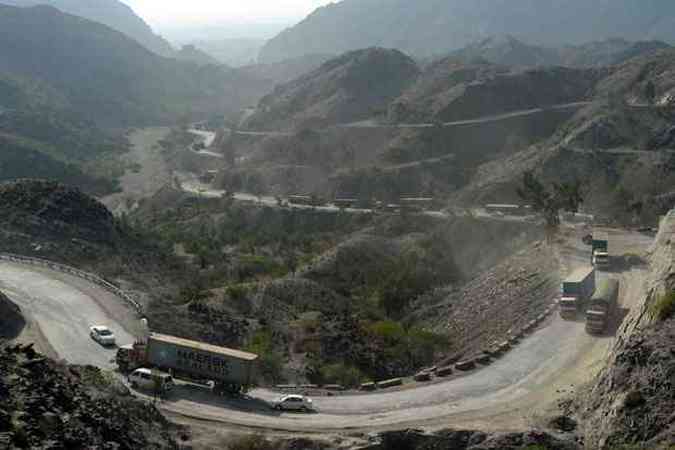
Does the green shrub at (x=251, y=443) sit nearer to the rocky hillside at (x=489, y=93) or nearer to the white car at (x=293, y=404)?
the white car at (x=293, y=404)

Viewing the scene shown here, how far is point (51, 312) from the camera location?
3469cm

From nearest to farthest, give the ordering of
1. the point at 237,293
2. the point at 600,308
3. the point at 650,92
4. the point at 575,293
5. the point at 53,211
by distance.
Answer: the point at 600,308 < the point at 575,293 < the point at 237,293 < the point at 53,211 < the point at 650,92

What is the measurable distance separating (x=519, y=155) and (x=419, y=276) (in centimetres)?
3349

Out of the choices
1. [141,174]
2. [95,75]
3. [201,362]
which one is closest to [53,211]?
[201,362]

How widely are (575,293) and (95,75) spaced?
161m

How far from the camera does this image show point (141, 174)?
11525 cm

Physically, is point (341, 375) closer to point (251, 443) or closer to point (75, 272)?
point (251, 443)

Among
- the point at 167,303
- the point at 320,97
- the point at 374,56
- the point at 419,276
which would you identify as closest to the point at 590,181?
the point at 419,276

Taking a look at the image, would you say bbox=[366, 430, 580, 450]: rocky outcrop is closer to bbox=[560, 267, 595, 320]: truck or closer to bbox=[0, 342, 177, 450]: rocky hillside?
bbox=[0, 342, 177, 450]: rocky hillside

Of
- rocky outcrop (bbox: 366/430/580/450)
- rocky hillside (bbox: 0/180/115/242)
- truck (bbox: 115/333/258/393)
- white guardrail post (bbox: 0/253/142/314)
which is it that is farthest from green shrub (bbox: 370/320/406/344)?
rocky hillside (bbox: 0/180/115/242)

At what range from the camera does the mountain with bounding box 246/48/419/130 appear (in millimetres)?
109438

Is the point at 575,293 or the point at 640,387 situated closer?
the point at 640,387

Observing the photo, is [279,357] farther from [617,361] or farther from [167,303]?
[617,361]

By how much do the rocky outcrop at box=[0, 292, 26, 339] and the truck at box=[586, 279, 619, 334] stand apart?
882 inches
